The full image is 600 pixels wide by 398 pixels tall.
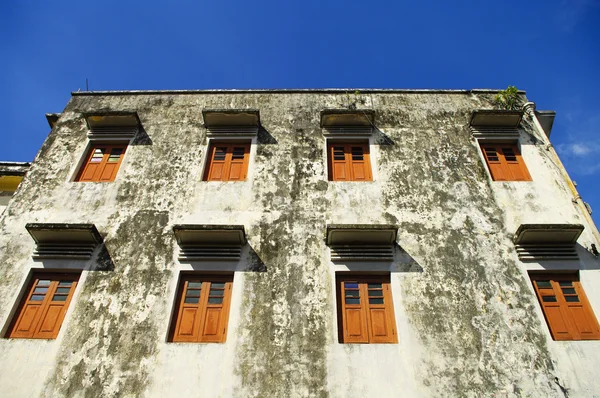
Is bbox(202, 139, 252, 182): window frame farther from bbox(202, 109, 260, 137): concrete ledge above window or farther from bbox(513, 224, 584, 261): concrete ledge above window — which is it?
bbox(513, 224, 584, 261): concrete ledge above window

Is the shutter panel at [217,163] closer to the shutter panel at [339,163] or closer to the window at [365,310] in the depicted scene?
the shutter panel at [339,163]

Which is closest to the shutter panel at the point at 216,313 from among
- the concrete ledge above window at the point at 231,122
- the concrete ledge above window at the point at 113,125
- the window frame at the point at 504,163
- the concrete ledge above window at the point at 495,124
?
the concrete ledge above window at the point at 231,122

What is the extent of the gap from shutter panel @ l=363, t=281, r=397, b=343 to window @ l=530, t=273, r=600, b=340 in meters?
2.79

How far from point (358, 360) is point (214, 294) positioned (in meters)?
2.89

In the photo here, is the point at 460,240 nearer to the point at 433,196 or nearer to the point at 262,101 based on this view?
the point at 433,196

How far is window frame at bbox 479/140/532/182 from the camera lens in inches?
394

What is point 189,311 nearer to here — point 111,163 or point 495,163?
point 111,163

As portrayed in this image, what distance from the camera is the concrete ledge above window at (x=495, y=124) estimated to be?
416 inches

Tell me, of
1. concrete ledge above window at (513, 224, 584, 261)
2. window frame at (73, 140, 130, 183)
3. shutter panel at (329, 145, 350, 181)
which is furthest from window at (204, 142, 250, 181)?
concrete ledge above window at (513, 224, 584, 261)

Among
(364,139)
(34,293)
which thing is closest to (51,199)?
(34,293)

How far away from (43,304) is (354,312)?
5.78 meters

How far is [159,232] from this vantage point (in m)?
9.06

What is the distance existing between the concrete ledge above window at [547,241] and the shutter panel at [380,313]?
9.24ft

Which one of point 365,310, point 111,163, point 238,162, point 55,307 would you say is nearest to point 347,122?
point 238,162
